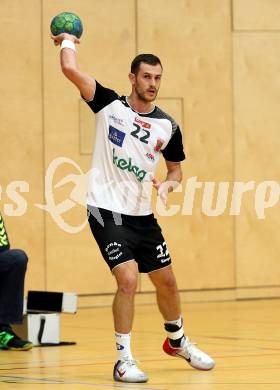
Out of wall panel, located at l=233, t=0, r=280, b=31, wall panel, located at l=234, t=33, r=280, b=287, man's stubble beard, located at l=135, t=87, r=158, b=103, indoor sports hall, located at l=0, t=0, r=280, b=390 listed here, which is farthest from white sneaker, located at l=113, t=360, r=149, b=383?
wall panel, located at l=233, t=0, r=280, b=31

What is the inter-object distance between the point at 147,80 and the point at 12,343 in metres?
2.96

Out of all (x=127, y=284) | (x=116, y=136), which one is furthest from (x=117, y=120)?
(x=127, y=284)

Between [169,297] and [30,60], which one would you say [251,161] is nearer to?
[30,60]

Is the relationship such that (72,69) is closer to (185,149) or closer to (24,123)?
(24,123)

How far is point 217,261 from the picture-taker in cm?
1439

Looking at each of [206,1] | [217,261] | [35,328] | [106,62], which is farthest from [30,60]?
[35,328]

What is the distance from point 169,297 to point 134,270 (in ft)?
1.75

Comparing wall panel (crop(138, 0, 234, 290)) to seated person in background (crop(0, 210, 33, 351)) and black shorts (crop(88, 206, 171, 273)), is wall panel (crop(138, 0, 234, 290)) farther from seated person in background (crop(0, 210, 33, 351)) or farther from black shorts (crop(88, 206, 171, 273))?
black shorts (crop(88, 206, 171, 273))

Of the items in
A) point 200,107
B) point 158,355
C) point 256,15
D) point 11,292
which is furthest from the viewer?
point 256,15

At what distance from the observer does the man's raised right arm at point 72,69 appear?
735 cm

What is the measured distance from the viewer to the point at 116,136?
7621 mm

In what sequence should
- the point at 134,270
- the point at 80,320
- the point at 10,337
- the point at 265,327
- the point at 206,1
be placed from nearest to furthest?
1. the point at 134,270
2. the point at 10,337
3. the point at 265,327
4. the point at 80,320
5. the point at 206,1

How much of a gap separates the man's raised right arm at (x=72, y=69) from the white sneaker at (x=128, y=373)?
1848mm

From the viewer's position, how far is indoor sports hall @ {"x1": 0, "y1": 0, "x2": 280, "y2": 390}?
13.2 metres
